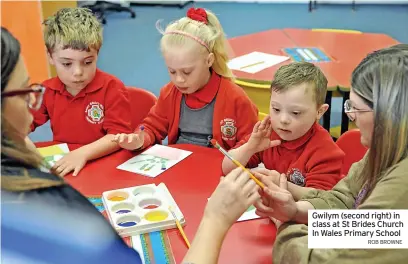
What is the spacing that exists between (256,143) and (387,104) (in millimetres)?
666

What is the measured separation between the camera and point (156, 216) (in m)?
1.34

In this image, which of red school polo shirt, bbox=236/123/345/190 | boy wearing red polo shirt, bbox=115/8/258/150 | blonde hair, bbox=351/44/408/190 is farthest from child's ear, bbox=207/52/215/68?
blonde hair, bbox=351/44/408/190

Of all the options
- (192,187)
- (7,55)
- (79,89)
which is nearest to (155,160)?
(192,187)

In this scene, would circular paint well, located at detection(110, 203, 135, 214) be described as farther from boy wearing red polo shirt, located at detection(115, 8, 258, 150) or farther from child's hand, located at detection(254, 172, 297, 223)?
boy wearing red polo shirt, located at detection(115, 8, 258, 150)

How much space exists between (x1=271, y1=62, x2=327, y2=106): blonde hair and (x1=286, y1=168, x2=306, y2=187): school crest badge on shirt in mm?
230

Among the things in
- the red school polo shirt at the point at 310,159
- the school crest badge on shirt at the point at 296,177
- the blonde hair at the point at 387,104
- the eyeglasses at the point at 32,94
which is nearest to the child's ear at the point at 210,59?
the red school polo shirt at the point at 310,159

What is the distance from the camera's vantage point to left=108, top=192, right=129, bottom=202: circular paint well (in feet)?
4.73

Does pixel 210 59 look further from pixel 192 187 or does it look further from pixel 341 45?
pixel 341 45

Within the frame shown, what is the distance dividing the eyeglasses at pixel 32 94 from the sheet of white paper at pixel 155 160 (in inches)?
31.6

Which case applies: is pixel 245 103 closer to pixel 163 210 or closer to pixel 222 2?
pixel 163 210

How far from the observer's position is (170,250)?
1.22 metres

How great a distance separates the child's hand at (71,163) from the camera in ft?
5.41

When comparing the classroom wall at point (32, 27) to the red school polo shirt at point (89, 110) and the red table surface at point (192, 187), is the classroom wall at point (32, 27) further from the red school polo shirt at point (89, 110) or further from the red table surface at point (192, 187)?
the red table surface at point (192, 187)

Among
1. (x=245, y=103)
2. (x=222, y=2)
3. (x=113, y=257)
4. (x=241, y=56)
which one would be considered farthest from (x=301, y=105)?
(x=222, y=2)
